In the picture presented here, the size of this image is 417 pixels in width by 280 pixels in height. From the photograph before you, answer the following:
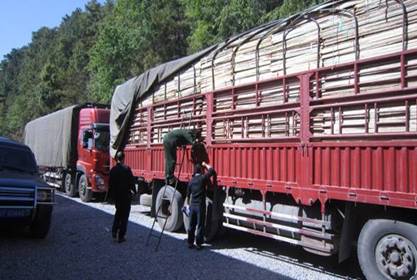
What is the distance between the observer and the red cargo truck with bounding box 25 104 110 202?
17562 millimetres

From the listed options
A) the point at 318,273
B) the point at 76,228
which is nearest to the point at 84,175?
the point at 76,228

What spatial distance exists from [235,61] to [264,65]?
2.82 feet

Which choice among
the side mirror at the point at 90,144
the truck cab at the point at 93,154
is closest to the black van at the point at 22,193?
the truck cab at the point at 93,154

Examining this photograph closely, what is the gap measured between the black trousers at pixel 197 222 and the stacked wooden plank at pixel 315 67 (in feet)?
4.36

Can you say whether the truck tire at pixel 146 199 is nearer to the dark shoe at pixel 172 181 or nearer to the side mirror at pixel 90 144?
Answer: the dark shoe at pixel 172 181

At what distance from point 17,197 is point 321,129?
5506 millimetres

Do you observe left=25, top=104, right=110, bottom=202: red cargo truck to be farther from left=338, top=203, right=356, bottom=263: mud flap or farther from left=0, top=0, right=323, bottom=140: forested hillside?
left=338, top=203, right=356, bottom=263: mud flap

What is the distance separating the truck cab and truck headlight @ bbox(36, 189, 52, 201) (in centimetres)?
725

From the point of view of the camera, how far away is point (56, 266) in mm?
7848

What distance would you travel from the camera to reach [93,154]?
57.8 ft

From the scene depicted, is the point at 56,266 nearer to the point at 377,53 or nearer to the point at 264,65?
the point at 264,65

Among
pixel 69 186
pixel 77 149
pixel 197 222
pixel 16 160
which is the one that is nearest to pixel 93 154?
pixel 77 149

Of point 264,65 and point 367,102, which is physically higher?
point 264,65

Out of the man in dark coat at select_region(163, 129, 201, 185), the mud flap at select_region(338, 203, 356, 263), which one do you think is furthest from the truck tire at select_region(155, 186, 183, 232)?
the mud flap at select_region(338, 203, 356, 263)
